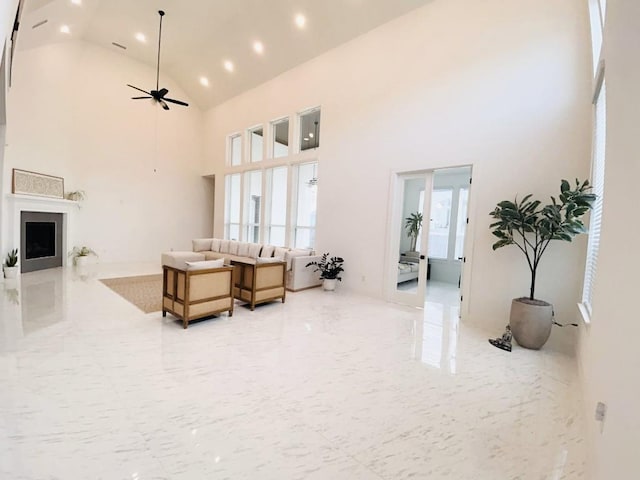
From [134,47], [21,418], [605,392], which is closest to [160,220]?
[134,47]

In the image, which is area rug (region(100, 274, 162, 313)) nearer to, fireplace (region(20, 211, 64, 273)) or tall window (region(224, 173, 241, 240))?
fireplace (region(20, 211, 64, 273))

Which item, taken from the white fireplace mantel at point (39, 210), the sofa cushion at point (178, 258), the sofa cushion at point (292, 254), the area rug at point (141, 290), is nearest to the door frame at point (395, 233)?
the sofa cushion at point (292, 254)

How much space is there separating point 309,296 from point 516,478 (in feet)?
13.8

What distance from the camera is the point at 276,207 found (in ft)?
26.6

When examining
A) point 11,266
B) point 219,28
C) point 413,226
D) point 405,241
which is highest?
point 219,28

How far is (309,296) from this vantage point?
564cm

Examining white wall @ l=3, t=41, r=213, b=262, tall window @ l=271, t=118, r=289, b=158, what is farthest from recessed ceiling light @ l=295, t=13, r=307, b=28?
white wall @ l=3, t=41, r=213, b=262

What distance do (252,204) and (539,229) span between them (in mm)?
7197

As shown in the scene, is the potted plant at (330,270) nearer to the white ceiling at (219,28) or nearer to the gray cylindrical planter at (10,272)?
the white ceiling at (219,28)

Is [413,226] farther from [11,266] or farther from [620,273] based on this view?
[11,266]

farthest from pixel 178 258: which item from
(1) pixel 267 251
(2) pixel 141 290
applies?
(1) pixel 267 251

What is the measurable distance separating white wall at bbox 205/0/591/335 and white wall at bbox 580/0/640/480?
7.45 ft

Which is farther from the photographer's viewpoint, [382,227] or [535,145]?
[382,227]

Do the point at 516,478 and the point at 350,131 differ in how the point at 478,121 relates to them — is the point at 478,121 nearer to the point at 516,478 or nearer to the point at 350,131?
the point at 350,131
